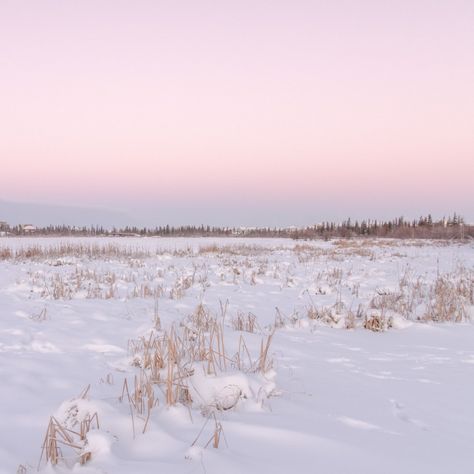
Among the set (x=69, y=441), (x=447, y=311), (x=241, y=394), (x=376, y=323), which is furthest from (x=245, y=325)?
(x=69, y=441)

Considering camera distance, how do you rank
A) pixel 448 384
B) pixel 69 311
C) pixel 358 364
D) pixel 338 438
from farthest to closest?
pixel 69 311
pixel 358 364
pixel 448 384
pixel 338 438

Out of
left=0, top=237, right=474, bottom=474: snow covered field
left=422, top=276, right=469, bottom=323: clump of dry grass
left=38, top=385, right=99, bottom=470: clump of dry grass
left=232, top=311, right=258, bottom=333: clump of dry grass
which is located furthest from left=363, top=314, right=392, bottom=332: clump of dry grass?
left=38, top=385, right=99, bottom=470: clump of dry grass

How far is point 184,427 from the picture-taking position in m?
2.15

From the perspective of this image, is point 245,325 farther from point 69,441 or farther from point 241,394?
point 69,441

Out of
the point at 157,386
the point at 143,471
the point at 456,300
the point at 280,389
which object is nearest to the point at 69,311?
the point at 157,386

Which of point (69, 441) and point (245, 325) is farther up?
point (69, 441)

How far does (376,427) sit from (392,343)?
8.01 feet

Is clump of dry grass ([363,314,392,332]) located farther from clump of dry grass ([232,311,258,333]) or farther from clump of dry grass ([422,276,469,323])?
clump of dry grass ([232,311,258,333])

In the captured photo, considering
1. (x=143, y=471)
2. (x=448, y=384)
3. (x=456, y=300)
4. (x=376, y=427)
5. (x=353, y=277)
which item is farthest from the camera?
(x=353, y=277)

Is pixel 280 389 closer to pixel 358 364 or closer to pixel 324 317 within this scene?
pixel 358 364

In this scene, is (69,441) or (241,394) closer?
(69,441)

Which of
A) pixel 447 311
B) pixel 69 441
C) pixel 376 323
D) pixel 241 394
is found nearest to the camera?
pixel 69 441

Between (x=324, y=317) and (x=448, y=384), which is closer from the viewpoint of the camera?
(x=448, y=384)

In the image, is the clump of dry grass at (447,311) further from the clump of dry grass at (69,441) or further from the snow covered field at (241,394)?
the clump of dry grass at (69,441)
